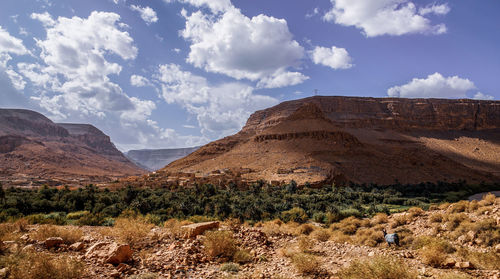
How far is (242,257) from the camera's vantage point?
24.7ft

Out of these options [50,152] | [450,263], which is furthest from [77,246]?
[50,152]

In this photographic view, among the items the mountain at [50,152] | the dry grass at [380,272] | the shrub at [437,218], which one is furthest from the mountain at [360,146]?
the mountain at [50,152]

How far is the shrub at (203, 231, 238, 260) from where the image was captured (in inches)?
298

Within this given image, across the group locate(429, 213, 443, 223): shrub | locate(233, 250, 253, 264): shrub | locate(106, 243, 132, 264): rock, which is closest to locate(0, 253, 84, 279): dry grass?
locate(106, 243, 132, 264): rock

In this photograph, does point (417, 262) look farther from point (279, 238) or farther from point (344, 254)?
point (279, 238)

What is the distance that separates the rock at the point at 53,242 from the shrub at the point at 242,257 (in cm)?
511

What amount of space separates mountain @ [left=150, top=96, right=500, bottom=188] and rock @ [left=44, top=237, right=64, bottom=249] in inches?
998

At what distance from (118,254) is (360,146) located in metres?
55.2

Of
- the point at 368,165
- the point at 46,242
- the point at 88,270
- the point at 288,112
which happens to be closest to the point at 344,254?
the point at 88,270

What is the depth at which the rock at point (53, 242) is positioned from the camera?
7.37 meters

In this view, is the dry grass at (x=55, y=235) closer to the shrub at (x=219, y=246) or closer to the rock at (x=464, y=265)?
the shrub at (x=219, y=246)

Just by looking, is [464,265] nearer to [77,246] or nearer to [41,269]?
[41,269]

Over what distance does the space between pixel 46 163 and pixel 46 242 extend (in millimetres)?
94000

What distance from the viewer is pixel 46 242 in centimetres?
737
